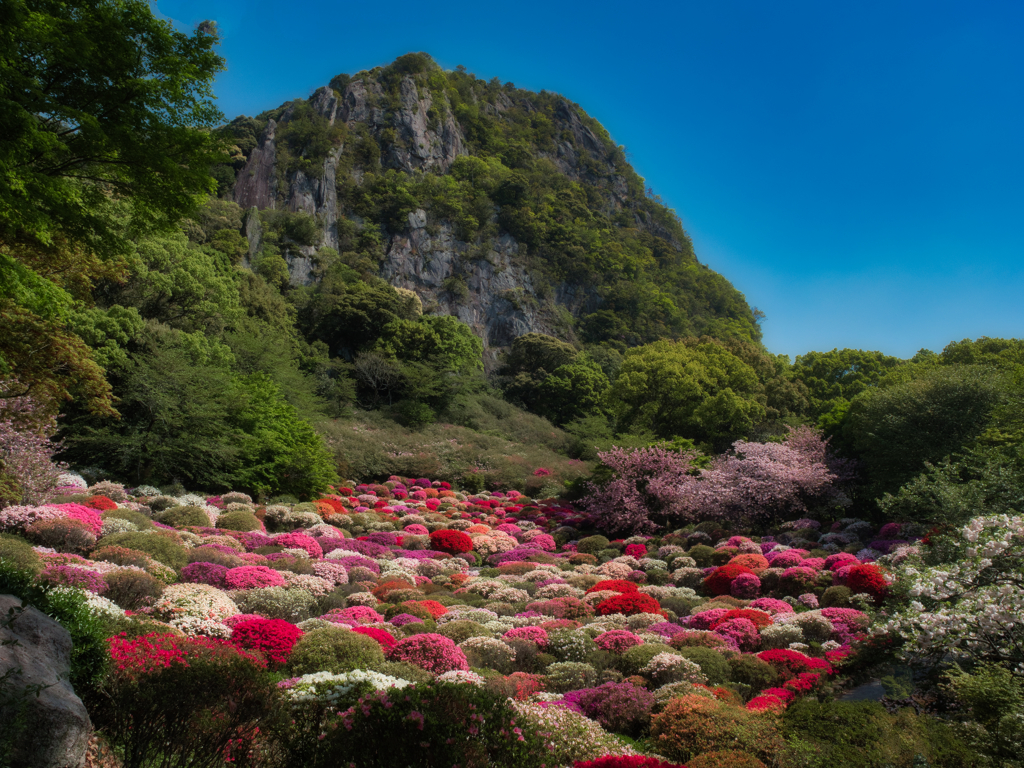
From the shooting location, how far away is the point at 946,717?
599 cm

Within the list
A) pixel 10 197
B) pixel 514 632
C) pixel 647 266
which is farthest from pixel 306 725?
pixel 647 266

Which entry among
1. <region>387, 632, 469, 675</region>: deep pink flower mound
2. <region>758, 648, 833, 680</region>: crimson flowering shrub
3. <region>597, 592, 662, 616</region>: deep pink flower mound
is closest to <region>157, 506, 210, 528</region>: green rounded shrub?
<region>387, 632, 469, 675</region>: deep pink flower mound

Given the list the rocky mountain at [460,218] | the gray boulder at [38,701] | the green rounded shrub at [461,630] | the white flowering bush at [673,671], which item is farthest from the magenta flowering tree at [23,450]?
the rocky mountain at [460,218]

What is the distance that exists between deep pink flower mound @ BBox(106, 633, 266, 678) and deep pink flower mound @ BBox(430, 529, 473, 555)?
521 inches

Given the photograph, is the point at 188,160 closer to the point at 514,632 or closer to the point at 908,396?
the point at 514,632

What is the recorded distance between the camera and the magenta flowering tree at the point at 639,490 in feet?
71.4

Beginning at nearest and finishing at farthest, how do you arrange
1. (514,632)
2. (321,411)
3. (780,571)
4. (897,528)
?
(514,632) < (780,571) < (897,528) < (321,411)

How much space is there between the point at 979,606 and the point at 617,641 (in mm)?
4845

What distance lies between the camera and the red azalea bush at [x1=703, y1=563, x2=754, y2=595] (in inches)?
543

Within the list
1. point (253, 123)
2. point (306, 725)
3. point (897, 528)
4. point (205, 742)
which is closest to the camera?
point (205, 742)

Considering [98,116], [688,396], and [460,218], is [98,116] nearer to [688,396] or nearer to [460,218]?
[688,396]

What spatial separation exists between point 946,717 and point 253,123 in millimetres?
80210

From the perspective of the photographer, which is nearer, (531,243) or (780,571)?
→ (780,571)

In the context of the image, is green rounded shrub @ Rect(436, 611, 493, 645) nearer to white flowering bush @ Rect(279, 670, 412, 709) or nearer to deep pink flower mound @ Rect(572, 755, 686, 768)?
white flowering bush @ Rect(279, 670, 412, 709)
